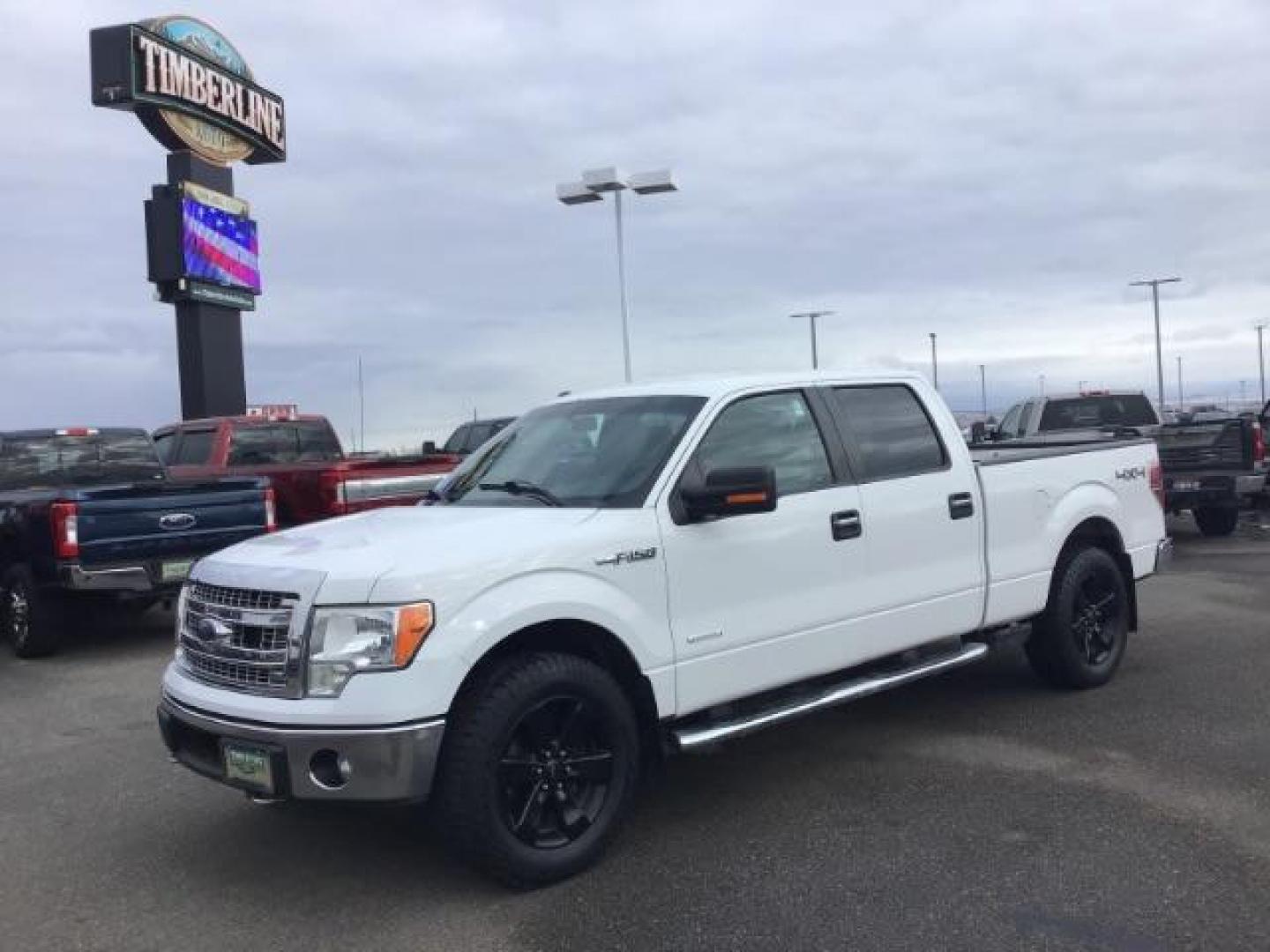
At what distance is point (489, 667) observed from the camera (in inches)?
162

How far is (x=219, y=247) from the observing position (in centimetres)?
2386

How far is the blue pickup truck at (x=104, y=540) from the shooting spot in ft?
28.8

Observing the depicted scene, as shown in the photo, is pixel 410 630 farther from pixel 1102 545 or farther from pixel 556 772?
pixel 1102 545

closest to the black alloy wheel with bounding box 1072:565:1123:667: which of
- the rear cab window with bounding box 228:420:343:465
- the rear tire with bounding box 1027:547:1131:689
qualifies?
the rear tire with bounding box 1027:547:1131:689

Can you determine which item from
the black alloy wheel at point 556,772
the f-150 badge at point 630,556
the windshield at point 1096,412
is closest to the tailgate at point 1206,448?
the windshield at point 1096,412

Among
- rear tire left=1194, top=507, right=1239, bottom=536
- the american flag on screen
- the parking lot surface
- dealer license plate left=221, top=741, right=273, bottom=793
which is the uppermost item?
the american flag on screen

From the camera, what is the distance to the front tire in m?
3.93

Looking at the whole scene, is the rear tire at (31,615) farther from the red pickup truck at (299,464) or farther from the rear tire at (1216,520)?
the rear tire at (1216,520)

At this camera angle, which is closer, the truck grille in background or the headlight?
the headlight

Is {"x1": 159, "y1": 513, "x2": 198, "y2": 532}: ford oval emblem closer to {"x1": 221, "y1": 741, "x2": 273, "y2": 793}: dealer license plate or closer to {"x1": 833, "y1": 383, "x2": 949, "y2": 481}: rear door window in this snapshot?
{"x1": 221, "y1": 741, "x2": 273, "y2": 793}: dealer license plate

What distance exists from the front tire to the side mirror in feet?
2.54

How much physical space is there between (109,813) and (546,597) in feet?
8.46

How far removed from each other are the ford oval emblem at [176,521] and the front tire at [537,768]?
19.5ft

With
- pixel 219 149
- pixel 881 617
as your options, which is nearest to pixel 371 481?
pixel 881 617
